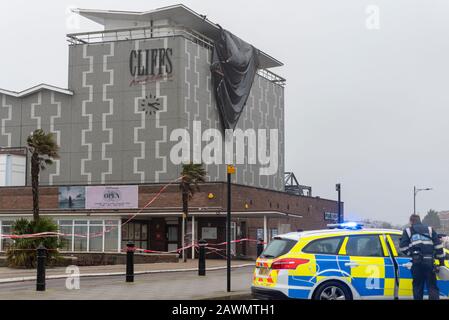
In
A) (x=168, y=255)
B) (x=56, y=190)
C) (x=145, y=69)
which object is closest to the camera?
(x=168, y=255)

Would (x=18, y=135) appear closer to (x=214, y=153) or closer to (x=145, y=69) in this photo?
(x=145, y=69)

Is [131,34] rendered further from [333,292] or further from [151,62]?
[333,292]

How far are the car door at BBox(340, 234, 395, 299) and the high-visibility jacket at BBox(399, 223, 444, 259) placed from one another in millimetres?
414

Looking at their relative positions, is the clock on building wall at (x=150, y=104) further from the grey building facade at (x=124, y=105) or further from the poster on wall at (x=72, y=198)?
the poster on wall at (x=72, y=198)

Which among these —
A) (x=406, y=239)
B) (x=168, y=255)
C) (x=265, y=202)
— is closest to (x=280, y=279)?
(x=406, y=239)

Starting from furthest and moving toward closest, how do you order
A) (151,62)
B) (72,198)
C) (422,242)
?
(151,62), (72,198), (422,242)

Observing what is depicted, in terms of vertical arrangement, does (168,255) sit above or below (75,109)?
below

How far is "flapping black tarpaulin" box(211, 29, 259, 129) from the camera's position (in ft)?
170

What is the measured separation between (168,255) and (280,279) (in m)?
22.7

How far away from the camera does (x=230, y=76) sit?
53.2 meters

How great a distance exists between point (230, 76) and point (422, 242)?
42347 millimetres

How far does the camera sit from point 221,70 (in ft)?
171

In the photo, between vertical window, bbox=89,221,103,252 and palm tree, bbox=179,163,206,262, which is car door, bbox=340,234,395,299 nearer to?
palm tree, bbox=179,163,206,262

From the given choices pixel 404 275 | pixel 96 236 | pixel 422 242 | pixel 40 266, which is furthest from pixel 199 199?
pixel 422 242
